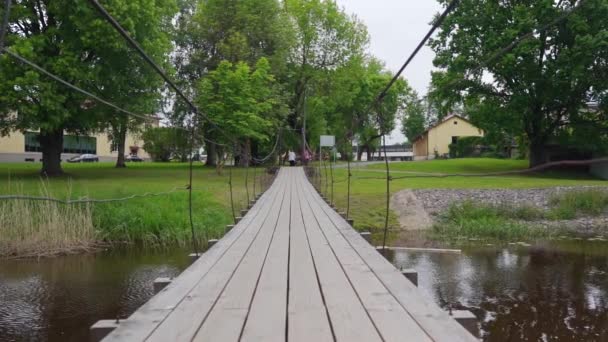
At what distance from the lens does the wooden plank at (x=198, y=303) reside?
2125 millimetres

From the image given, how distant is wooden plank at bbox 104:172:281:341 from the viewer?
6.92 ft

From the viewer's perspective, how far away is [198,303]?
8.43 feet

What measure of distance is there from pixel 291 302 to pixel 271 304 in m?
0.11

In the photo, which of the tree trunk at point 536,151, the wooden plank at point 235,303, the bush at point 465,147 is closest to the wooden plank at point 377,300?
the wooden plank at point 235,303

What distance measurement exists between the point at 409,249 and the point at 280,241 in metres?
5.36

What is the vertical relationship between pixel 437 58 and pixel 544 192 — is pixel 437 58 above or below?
above

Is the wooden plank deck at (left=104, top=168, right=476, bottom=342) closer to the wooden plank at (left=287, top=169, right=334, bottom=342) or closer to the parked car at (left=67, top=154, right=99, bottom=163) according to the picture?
the wooden plank at (left=287, top=169, right=334, bottom=342)

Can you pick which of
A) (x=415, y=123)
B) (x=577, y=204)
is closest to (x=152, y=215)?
(x=577, y=204)

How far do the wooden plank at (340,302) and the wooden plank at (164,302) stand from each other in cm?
76

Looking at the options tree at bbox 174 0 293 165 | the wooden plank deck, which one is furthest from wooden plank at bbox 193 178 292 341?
tree at bbox 174 0 293 165

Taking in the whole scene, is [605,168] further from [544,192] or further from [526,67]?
[544,192]

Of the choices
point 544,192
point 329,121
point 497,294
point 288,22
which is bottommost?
point 497,294

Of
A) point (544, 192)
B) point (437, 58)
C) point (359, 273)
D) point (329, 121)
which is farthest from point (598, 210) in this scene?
point (329, 121)

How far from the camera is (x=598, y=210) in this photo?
13.0 metres
